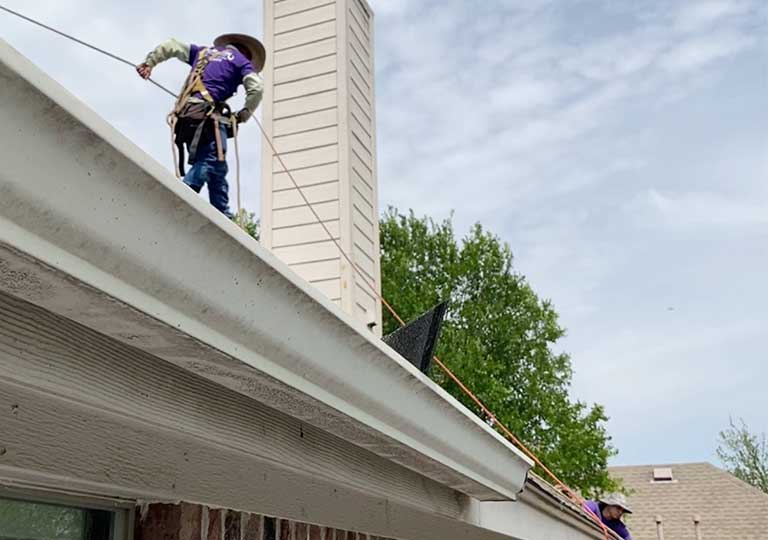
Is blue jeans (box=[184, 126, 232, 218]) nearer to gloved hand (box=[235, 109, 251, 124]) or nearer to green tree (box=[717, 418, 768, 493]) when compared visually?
gloved hand (box=[235, 109, 251, 124])

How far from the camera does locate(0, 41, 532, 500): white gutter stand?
0.84 meters

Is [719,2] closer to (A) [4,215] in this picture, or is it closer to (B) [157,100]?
(B) [157,100]

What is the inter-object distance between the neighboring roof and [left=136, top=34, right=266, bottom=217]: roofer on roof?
15.4 meters

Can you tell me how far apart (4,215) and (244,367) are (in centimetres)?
48

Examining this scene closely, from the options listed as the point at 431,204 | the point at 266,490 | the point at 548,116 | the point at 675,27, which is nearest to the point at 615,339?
the point at 431,204

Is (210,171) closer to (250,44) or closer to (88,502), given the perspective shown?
(250,44)

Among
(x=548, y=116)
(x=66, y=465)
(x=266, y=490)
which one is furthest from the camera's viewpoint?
(x=548, y=116)

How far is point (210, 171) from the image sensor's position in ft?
14.6

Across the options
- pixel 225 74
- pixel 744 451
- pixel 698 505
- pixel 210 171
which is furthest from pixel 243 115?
pixel 744 451

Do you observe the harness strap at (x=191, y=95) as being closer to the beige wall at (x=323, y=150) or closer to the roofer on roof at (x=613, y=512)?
the beige wall at (x=323, y=150)

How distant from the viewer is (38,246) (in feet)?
2.84

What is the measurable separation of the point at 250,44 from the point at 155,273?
409 centimetres

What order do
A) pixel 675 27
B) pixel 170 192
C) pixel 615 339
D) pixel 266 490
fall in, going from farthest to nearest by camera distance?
pixel 615 339 < pixel 675 27 < pixel 266 490 < pixel 170 192

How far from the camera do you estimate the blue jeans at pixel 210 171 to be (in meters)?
4.39
